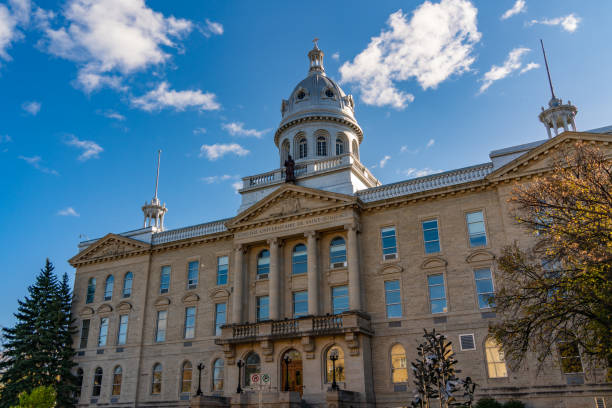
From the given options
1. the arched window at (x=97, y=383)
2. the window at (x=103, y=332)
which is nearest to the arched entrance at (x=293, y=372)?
the arched window at (x=97, y=383)

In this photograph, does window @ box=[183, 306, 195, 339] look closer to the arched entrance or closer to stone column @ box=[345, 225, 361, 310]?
the arched entrance

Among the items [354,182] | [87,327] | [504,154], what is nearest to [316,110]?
[354,182]

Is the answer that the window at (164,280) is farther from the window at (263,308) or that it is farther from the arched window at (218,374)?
the window at (263,308)

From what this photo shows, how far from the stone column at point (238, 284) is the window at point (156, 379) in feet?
27.9

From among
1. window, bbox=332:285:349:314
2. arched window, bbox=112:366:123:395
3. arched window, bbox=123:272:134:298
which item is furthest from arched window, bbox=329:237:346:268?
arched window, bbox=112:366:123:395

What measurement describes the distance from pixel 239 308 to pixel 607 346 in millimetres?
23880

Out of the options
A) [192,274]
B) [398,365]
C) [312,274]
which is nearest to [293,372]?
[312,274]

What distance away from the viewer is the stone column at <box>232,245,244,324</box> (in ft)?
122

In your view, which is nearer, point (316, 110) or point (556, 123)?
point (556, 123)

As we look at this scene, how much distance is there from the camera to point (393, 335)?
3303 cm

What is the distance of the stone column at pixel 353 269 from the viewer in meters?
33.8

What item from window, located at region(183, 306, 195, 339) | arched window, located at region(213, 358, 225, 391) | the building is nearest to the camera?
the building

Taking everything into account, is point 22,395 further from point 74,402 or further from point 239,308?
point 239,308

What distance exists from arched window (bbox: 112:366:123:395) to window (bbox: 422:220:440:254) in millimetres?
25979
